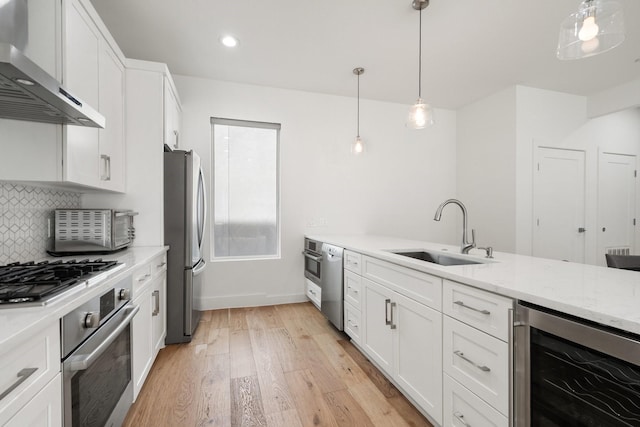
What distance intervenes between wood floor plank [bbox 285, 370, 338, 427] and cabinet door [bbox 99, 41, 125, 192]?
183 centimetres

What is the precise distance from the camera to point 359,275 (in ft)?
7.57

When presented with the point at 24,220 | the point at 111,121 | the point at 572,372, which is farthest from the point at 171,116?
the point at 572,372

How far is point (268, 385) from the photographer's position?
1.90 meters

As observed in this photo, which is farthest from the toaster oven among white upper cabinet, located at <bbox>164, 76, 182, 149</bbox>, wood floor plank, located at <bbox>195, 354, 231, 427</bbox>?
wood floor plank, located at <bbox>195, 354, 231, 427</bbox>

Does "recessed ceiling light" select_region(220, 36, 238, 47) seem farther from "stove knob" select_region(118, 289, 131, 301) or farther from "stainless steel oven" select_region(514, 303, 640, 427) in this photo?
"stainless steel oven" select_region(514, 303, 640, 427)

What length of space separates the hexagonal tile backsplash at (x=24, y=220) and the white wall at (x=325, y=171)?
5.02 feet

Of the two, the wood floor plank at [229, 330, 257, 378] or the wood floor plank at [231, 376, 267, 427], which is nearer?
the wood floor plank at [231, 376, 267, 427]

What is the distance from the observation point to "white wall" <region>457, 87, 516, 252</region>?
142 inches

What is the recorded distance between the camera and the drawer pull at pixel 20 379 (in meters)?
0.68

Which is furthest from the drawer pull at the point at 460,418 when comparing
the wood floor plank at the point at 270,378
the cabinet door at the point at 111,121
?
the cabinet door at the point at 111,121

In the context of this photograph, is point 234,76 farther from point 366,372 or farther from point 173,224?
point 366,372

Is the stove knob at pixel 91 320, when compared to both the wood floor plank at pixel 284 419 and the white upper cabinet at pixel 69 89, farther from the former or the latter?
the wood floor plank at pixel 284 419

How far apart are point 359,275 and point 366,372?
690 mm

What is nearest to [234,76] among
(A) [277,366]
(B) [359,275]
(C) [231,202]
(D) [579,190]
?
(C) [231,202]
